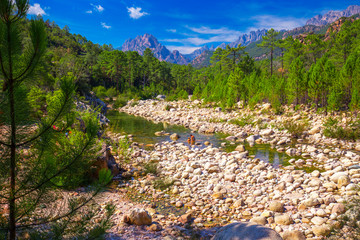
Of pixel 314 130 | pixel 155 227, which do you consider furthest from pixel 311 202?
pixel 314 130

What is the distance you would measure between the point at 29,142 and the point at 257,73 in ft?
93.8

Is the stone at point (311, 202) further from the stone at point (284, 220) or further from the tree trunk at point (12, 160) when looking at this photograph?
the tree trunk at point (12, 160)

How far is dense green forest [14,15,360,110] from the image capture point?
1381 centimetres

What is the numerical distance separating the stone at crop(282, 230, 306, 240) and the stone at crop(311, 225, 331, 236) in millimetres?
262

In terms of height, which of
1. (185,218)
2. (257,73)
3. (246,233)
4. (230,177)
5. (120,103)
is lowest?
(185,218)

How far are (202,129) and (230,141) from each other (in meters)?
3.15

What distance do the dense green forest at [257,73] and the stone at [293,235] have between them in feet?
13.9

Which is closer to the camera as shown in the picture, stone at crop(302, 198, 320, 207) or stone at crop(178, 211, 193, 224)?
stone at crop(178, 211, 193, 224)

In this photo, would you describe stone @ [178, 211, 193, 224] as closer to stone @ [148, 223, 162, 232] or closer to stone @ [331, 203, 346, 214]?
stone @ [148, 223, 162, 232]

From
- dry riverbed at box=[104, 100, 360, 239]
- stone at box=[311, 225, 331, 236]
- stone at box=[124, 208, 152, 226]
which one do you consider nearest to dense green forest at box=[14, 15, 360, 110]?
stone at box=[124, 208, 152, 226]

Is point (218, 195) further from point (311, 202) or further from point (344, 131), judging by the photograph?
point (344, 131)

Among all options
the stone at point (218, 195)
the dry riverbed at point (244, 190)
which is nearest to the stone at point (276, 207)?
the dry riverbed at point (244, 190)

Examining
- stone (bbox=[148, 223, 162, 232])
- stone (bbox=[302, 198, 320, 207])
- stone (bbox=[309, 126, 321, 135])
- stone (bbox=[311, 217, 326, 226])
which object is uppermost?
stone (bbox=[309, 126, 321, 135])

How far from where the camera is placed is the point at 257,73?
27125 millimetres
